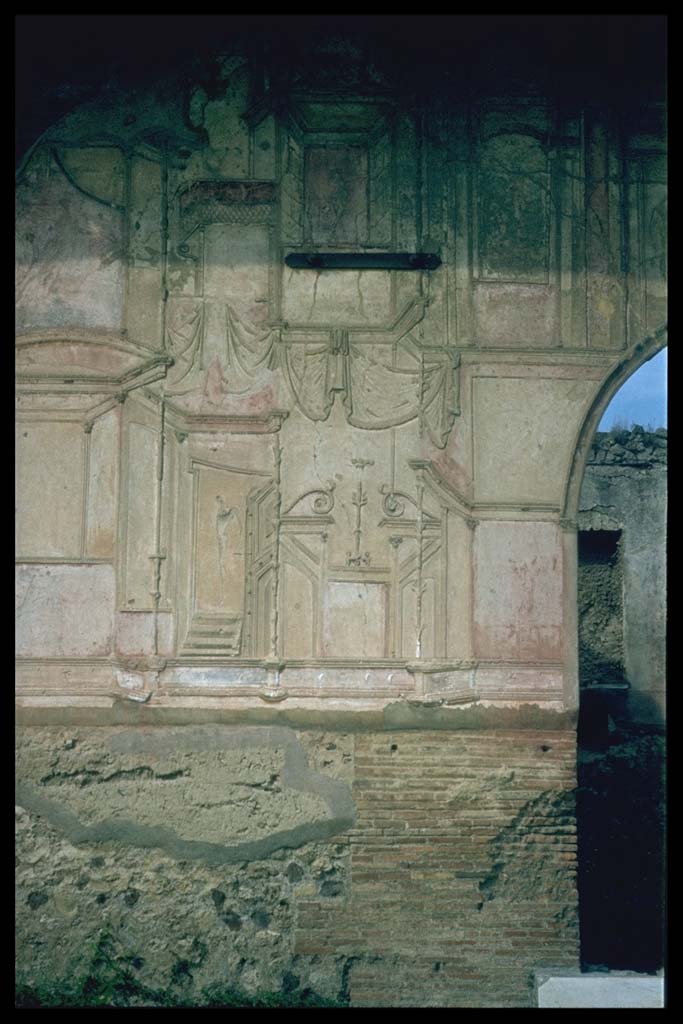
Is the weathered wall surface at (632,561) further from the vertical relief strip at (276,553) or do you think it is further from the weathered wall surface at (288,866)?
the vertical relief strip at (276,553)

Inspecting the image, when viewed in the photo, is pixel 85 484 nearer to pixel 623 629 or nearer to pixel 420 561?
pixel 420 561

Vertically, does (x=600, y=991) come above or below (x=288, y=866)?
below

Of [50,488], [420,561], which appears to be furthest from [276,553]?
[50,488]

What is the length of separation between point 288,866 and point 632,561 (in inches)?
195

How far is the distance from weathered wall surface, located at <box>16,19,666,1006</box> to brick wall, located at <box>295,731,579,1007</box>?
15 millimetres

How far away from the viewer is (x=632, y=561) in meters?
8.98

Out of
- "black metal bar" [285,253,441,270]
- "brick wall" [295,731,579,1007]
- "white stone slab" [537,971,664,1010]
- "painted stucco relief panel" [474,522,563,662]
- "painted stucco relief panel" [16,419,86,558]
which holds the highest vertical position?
"black metal bar" [285,253,441,270]

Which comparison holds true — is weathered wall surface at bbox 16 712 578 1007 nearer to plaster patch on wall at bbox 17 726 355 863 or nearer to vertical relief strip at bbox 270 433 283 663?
plaster patch on wall at bbox 17 726 355 863

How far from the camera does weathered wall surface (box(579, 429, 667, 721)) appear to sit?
891 cm

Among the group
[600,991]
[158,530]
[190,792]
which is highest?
[158,530]

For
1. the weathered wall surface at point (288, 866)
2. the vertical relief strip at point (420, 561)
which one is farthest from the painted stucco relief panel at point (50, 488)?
the vertical relief strip at point (420, 561)

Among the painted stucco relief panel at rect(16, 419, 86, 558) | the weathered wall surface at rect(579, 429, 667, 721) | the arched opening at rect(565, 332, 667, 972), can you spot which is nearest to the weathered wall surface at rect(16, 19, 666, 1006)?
the painted stucco relief panel at rect(16, 419, 86, 558)
